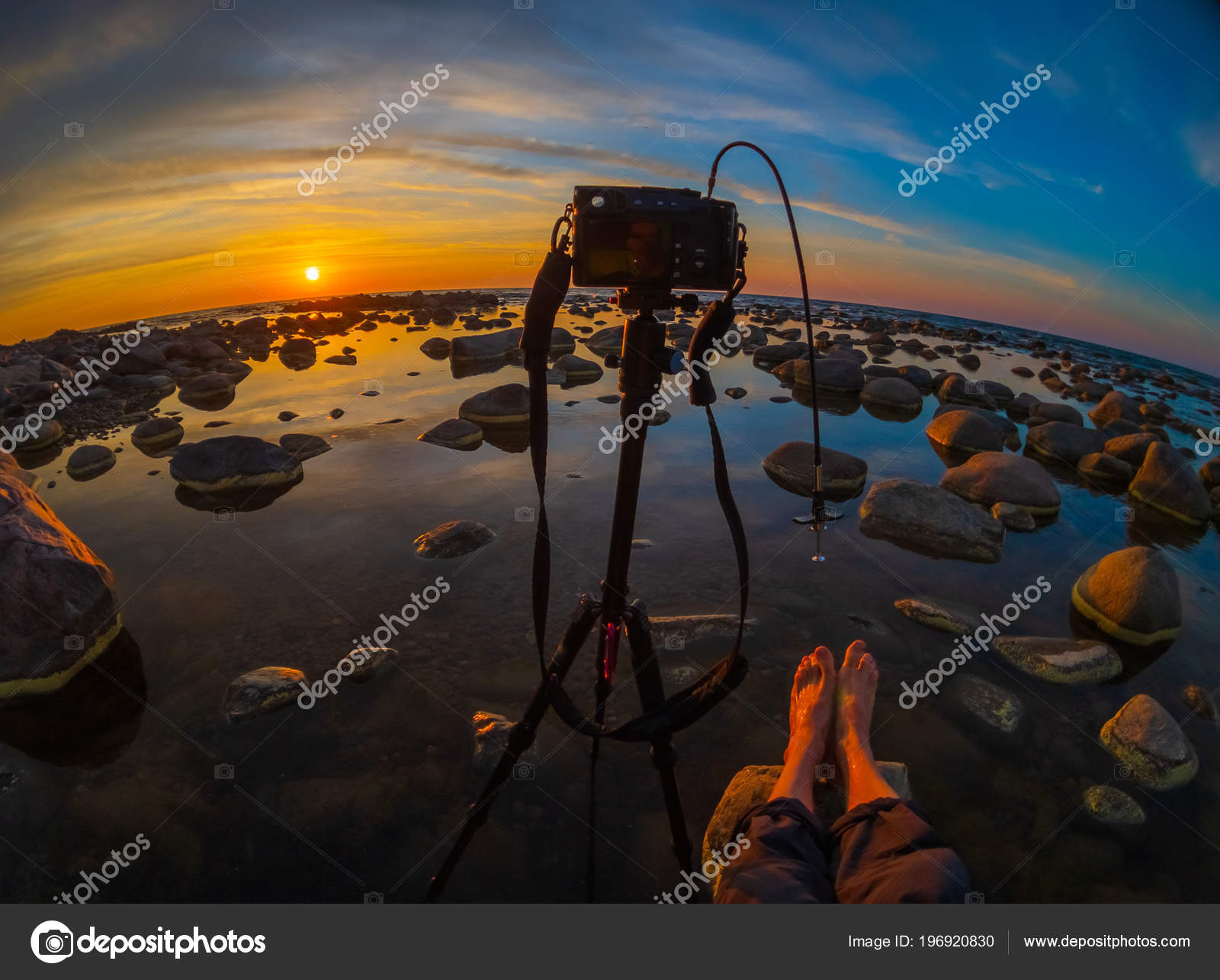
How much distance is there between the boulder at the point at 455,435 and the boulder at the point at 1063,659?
7155 mm

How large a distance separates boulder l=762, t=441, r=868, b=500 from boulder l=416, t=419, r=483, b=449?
4.65 meters

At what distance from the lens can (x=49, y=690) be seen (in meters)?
3.49

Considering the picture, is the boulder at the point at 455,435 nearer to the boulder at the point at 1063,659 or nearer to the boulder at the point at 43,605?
the boulder at the point at 43,605

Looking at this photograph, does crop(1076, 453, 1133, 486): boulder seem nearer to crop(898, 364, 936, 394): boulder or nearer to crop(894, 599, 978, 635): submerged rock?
crop(894, 599, 978, 635): submerged rock

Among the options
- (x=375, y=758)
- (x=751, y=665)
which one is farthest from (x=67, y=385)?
(x=751, y=665)

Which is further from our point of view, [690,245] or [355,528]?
[355,528]

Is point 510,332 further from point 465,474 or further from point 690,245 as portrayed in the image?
point 690,245

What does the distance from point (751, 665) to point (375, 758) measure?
2.47 m

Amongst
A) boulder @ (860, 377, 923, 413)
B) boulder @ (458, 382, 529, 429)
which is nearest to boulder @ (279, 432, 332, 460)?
boulder @ (458, 382, 529, 429)

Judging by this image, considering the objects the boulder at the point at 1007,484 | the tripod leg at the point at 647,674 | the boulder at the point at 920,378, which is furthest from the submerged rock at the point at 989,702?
the boulder at the point at 920,378
